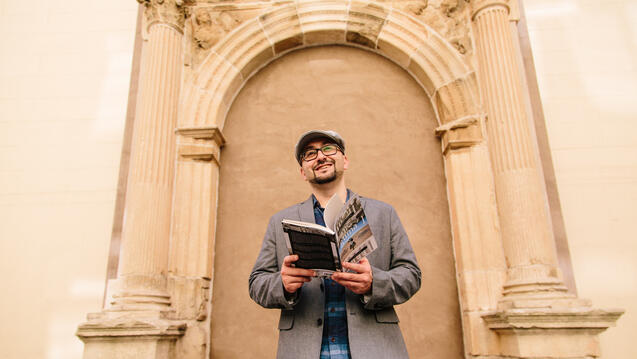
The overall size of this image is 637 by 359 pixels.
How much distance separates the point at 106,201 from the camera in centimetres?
433

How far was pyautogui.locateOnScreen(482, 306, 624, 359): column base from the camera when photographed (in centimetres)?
304

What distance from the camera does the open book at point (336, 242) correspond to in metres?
1.47

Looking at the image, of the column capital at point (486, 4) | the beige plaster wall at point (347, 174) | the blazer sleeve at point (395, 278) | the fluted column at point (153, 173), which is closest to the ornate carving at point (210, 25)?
the fluted column at point (153, 173)

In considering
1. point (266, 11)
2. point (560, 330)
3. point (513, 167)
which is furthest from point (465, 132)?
point (266, 11)

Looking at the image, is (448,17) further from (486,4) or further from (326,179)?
(326,179)

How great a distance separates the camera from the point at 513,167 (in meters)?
3.71

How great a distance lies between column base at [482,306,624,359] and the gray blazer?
184cm

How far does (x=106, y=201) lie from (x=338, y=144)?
333cm

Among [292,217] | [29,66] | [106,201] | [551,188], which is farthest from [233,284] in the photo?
[29,66]

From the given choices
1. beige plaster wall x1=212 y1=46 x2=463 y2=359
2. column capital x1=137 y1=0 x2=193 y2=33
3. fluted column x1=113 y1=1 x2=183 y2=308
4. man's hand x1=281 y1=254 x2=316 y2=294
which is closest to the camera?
man's hand x1=281 y1=254 x2=316 y2=294

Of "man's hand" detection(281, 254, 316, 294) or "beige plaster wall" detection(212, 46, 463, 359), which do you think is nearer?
"man's hand" detection(281, 254, 316, 294)

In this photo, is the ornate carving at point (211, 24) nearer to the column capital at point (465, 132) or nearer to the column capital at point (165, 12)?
the column capital at point (165, 12)

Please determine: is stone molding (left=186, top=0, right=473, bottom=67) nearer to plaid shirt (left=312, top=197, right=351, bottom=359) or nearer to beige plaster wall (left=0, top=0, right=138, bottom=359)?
beige plaster wall (left=0, top=0, right=138, bottom=359)

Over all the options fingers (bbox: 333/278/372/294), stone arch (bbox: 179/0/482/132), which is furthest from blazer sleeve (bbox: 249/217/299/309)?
stone arch (bbox: 179/0/482/132)
